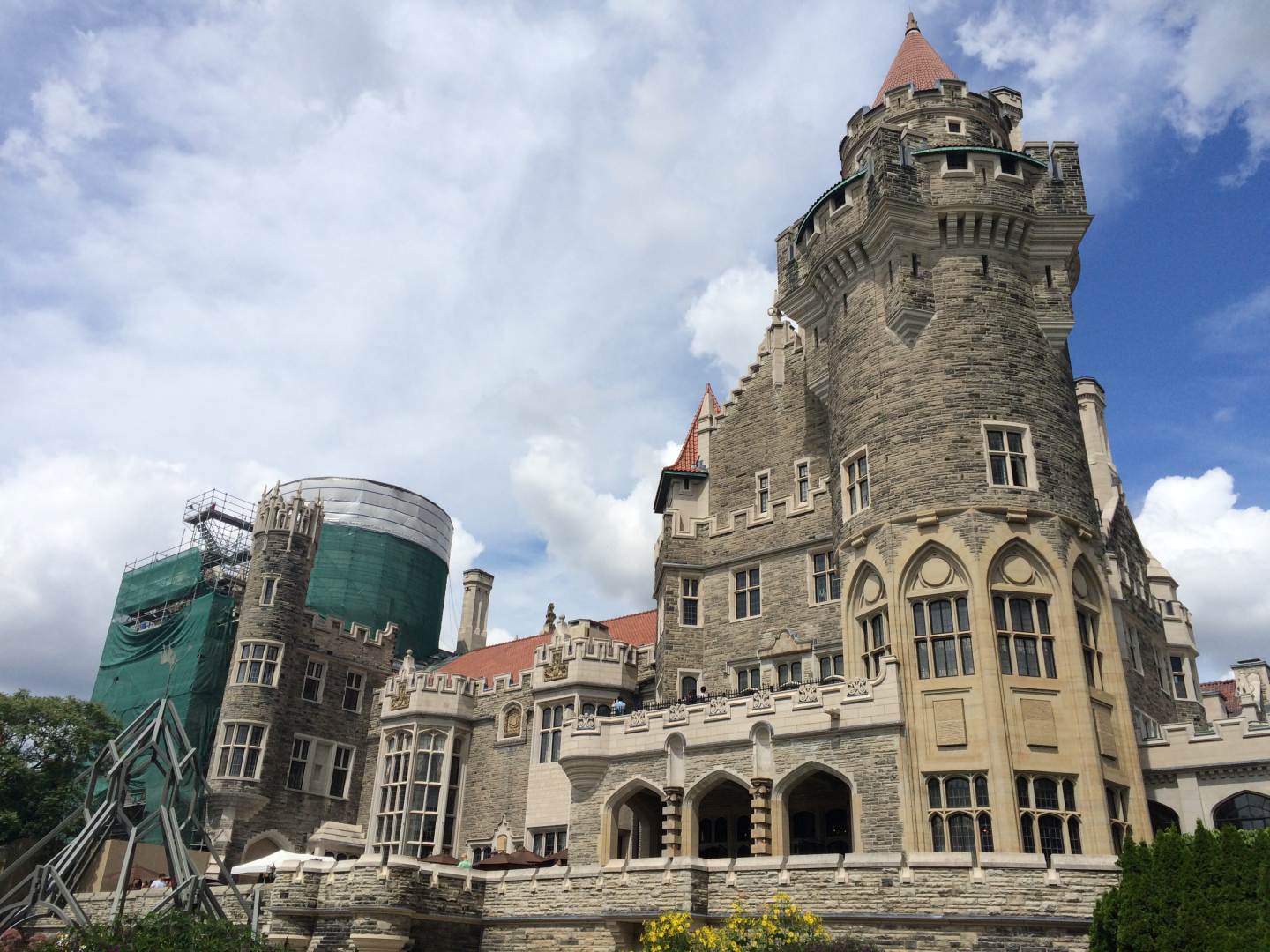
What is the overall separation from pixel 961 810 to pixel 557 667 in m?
17.1

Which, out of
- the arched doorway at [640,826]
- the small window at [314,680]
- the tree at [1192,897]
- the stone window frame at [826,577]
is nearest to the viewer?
the tree at [1192,897]

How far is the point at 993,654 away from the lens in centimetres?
2505

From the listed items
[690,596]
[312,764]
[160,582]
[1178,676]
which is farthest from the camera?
[160,582]

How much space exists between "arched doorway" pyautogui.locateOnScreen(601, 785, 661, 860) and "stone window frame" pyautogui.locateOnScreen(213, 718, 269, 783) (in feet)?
55.6

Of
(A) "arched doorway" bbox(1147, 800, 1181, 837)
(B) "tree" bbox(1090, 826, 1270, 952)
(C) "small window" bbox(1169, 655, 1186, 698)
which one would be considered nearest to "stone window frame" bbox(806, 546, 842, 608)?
(A) "arched doorway" bbox(1147, 800, 1181, 837)

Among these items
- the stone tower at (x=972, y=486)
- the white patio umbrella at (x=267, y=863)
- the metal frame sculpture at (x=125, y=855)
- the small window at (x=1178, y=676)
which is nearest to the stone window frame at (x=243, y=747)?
the white patio umbrella at (x=267, y=863)

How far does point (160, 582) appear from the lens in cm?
5550

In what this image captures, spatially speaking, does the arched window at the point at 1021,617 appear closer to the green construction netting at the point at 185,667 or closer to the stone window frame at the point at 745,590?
the stone window frame at the point at 745,590

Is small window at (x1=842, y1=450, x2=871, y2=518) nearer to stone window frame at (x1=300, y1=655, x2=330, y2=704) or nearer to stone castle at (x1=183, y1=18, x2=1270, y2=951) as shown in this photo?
stone castle at (x1=183, y1=18, x2=1270, y2=951)

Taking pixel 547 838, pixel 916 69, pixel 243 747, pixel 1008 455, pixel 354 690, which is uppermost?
pixel 916 69

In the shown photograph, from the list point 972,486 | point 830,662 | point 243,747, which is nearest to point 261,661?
point 243,747

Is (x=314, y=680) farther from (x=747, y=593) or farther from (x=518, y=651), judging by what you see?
(x=747, y=593)

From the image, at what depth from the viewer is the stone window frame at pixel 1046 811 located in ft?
76.9

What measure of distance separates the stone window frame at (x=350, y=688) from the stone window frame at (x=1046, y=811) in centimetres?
3115
